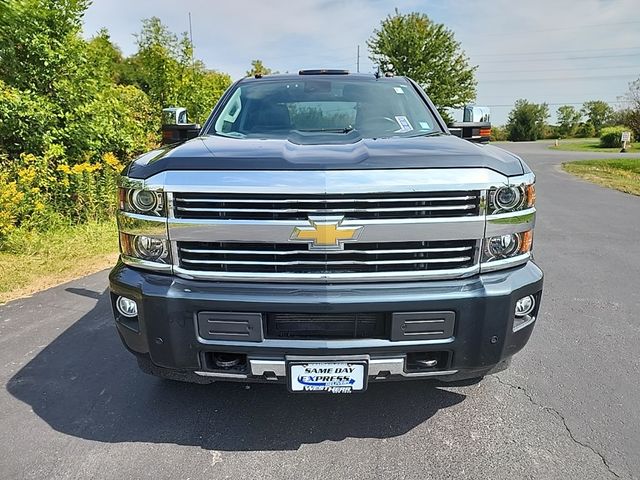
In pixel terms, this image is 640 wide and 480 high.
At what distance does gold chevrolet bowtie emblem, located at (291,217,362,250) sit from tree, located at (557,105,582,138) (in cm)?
6776

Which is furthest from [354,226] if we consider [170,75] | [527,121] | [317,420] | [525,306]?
[527,121]

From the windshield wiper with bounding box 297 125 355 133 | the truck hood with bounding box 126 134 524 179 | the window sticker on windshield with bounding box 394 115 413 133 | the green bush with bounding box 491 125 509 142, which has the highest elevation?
the window sticker on windshield with bounding box 394 115 413 133

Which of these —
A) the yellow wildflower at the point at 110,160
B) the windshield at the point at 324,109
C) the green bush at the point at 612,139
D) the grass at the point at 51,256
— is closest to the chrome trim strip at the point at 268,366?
the windshield at the point at 324,109

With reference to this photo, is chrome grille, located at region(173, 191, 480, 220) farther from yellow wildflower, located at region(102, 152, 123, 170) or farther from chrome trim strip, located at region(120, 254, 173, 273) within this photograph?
yellow wildflower, located at region(102, 152, 123, 170)

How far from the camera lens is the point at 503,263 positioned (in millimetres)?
2346

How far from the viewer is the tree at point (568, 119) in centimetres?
6169

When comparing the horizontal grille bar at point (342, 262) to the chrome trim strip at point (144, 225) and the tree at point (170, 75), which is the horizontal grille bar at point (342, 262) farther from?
the tree at point (170, 75)

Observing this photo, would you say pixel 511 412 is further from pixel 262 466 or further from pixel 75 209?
pixel 75 209

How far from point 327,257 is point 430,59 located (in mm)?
34738

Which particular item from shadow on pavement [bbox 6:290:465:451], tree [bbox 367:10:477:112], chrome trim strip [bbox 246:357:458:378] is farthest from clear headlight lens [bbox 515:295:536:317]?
tree [bbox 367:10:477:112]

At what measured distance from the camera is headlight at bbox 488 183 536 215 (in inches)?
88.7

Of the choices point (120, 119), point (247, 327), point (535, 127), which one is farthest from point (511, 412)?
point (535, 127)

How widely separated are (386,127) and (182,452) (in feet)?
7.75

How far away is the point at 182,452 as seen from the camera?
2.44m
